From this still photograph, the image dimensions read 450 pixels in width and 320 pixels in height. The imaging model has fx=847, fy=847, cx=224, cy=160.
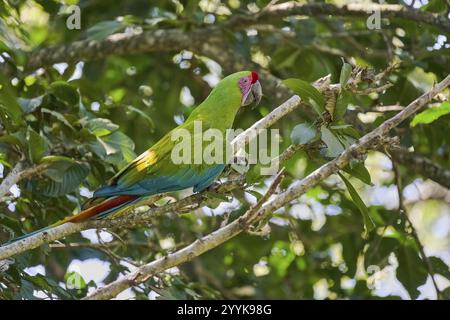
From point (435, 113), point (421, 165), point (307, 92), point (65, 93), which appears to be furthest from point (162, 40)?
point (307, 92)

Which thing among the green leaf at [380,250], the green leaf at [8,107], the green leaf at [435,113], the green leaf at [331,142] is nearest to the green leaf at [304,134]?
the green leaf at [331,142]

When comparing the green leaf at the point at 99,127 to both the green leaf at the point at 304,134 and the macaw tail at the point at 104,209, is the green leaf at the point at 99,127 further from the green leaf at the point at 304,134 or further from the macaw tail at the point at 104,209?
the green leaf at the point at 304,134

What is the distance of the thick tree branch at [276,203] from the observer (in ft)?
10.4

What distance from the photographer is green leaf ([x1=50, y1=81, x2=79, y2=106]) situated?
159 inches

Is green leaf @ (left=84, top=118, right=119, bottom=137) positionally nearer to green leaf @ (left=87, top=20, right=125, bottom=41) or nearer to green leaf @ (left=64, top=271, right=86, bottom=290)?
green leaf @ (left=64, top=271, right=86, bottom=290)

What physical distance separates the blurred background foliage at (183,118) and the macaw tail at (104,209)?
35 centimetres

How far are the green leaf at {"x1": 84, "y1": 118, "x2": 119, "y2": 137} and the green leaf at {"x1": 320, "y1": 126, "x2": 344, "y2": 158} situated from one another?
1.17 metres

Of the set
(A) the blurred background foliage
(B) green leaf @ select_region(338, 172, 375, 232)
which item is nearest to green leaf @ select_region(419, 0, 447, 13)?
(A) the blurred background foliage

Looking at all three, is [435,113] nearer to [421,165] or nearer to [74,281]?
[421,165]

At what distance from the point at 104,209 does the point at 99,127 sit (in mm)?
709

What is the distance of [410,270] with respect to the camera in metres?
4.45

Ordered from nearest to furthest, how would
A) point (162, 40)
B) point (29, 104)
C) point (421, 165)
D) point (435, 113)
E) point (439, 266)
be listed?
point (29, 104) → point (435, 113) → point (439, 266) → point (421, 165) → point (162, 40)
